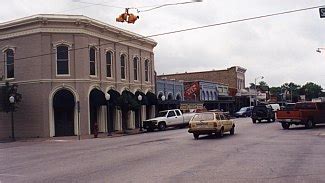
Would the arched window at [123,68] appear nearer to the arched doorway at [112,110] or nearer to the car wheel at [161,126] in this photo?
the arched doorway at [112,110]

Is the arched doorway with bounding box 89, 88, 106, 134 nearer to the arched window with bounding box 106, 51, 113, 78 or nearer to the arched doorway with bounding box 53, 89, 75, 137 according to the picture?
the arched doorway with bounding box 53, 89, 75, 137

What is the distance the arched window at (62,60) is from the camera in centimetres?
3650

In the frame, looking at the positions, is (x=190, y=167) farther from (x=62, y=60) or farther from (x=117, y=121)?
(x=117, y=121)

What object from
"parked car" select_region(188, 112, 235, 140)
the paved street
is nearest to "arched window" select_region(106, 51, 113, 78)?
"parked car" select_region(188, 112, 235, 140)

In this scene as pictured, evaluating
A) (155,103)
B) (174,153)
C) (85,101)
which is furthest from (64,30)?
(174,153)

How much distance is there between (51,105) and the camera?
118 feet

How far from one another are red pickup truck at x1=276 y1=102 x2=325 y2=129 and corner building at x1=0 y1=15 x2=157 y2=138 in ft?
44.7

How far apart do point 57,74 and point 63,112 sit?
10.4ft

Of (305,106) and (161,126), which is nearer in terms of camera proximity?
(305,106)

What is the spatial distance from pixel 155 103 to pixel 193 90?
20.8 meters

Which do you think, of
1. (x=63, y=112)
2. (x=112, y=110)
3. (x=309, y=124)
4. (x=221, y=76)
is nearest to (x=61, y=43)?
(x=63, y=112)

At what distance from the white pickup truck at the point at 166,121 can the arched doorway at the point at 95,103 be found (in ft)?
14.1

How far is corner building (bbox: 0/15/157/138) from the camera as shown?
3591cm

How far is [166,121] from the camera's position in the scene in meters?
40.5
